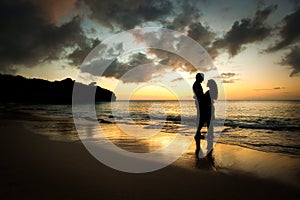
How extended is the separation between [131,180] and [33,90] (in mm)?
120351

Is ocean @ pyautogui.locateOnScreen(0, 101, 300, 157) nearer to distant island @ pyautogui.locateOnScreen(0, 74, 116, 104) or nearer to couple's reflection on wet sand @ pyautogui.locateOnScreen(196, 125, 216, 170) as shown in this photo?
couple's reflection on wet sand @ pyautogui.locateOnScreen(196, 125, 216, 170)

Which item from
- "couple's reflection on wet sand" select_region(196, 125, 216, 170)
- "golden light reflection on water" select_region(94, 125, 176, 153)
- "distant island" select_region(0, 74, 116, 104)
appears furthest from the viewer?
"distant island" select_region(0, 74, 116, 104)

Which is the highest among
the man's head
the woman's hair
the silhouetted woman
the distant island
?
the distant island

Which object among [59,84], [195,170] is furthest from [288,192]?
[59,84]

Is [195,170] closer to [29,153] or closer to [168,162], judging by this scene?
[168,162]

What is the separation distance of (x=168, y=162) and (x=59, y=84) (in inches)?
5288

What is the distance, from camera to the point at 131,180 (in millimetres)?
4629

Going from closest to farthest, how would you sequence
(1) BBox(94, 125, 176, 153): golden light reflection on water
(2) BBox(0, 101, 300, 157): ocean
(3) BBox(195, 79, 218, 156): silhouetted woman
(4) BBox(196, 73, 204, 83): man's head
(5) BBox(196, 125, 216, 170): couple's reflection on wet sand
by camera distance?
(5) BBox(196, 125, 216, 170): couple's reflection on wet sand < (1) BBox(94, 125, 176, 153): golden light reflection on water < (4) BBox(196, 73, 204, 83): man's head < (3) BBox(195, 79, 218, 156): silhouetted woman < (2) BBox(0, 101, 300, 157): ocean

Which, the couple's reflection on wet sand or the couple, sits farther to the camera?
the couple

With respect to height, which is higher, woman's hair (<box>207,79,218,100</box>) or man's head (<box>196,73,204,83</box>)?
man's head (<box>196,73,204,83</box>)

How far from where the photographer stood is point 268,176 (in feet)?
17.5

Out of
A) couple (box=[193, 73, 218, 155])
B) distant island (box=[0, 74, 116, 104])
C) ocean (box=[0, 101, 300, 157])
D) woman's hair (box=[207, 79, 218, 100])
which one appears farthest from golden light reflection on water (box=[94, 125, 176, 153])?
distant island (box=[0, 74, 116, 104])

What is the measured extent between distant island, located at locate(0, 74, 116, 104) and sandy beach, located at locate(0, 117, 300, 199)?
95.5 meters

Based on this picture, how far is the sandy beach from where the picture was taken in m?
3.85
